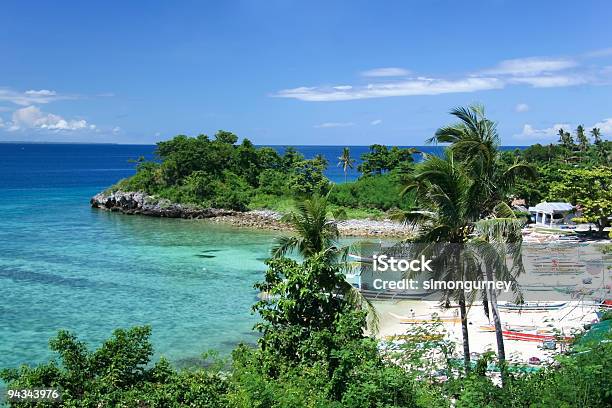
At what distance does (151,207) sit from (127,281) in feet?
84.0

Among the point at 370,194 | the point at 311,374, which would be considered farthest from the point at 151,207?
the point at 311,374

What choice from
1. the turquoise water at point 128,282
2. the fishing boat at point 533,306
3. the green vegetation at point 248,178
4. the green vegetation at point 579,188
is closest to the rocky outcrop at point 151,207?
the green vegetation at point 248,178

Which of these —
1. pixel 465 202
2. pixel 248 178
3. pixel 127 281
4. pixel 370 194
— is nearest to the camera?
pixel 465 202

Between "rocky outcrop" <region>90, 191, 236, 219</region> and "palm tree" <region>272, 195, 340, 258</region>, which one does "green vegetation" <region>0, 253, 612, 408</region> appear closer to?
"palm tree" <region>272, 195, 340, 258</region>

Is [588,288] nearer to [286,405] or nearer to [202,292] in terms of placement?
[202,292]

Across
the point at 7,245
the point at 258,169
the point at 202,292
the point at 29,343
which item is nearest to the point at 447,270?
the point at 29,343

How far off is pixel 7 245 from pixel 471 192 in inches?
1385

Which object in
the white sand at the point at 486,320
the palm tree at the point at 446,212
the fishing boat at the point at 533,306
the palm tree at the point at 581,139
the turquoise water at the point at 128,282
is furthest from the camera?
the palm tree at the point at 581,139

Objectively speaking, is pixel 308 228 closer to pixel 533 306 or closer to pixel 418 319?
pixel 418 319

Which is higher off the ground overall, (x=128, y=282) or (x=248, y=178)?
(x=248, y=178)

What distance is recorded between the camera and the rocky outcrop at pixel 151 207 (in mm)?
52400

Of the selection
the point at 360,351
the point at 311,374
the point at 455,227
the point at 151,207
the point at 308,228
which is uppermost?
the point at 455,227

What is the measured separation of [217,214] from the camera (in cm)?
5231

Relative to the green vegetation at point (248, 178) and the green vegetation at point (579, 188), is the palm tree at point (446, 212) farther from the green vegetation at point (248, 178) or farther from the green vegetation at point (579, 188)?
the green vegetation at point (248, 178)
